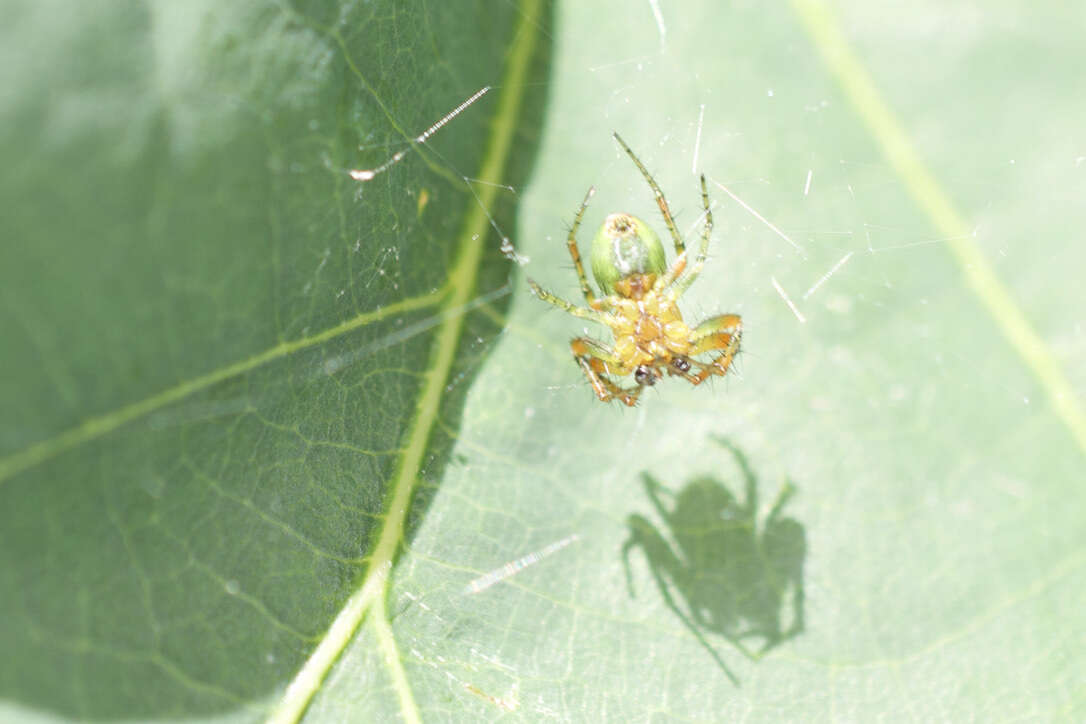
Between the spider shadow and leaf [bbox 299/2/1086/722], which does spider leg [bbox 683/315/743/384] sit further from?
the spider shadow

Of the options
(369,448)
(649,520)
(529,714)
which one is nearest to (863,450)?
(649,520)

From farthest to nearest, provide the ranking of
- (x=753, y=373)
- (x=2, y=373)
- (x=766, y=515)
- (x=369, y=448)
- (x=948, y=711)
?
(x=753, y=373)
(x=766, y=515)
(x=948, y=711)
(x=369, y=448)
(x=2, y=373)

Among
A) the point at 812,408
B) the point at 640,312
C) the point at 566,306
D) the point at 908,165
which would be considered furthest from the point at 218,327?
the point at 908,165

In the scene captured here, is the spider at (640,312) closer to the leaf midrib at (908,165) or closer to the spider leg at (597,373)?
the spider leg at (597,373)

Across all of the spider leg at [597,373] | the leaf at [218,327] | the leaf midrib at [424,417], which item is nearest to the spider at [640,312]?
the spider leg at [597,373]

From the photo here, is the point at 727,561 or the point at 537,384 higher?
the point at 537,384

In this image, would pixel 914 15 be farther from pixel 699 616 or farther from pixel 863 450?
pixel 699 616

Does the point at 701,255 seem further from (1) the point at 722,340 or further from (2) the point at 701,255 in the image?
(1) the point at 722,340
